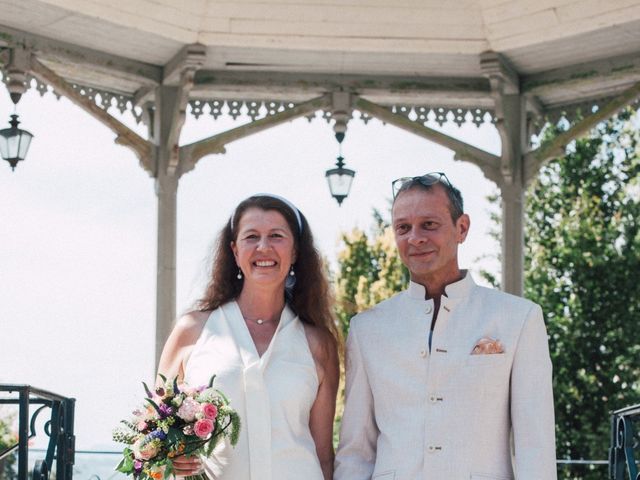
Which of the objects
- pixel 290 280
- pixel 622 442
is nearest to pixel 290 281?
pixel 290 280

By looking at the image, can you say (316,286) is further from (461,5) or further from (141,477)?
(461,5)

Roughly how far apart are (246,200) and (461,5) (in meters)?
4.78

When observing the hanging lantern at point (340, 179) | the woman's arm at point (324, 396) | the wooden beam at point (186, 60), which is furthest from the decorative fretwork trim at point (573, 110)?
the woman's arm at point (324, 396)

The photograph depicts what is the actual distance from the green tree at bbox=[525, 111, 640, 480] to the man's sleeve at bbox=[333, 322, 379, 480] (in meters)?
20.7

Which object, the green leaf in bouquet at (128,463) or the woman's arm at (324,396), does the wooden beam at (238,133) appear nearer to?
the woman's arm at (324,396)

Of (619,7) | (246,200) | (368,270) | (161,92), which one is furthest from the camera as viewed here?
(368,270)

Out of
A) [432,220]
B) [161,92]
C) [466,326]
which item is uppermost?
[161,92]

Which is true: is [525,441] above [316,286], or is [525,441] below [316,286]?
below

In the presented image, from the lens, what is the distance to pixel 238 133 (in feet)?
35.8

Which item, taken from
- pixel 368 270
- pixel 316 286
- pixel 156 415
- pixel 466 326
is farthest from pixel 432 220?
pixel 368 270

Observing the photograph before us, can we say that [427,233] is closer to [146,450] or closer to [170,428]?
[170,428]

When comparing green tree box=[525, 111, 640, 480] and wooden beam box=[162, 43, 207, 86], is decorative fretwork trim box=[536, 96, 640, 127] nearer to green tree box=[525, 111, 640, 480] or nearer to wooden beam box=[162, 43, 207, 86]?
wooden beam box=[162, 43, 207, 86]

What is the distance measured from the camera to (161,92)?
10773 millimetres

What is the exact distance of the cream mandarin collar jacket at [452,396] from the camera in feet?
15.3
